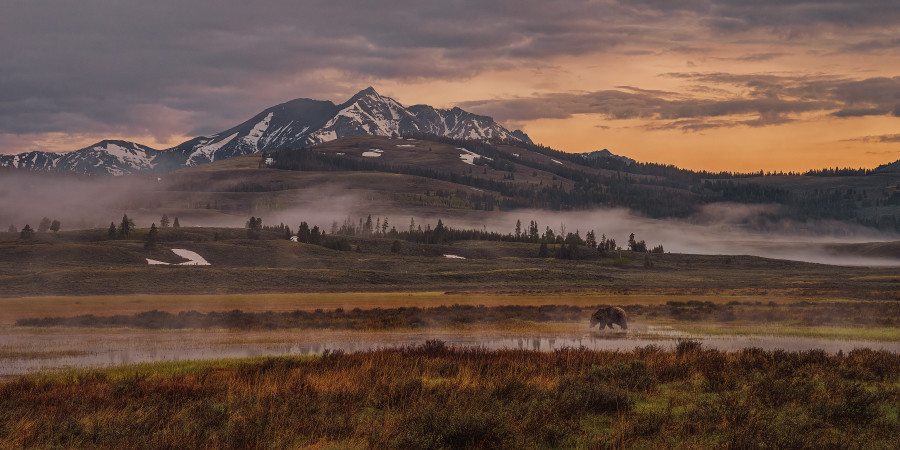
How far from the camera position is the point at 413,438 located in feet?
36.2

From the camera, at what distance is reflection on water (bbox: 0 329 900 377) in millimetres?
25625

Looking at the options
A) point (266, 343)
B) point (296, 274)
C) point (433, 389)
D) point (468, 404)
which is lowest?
point (296, 274)

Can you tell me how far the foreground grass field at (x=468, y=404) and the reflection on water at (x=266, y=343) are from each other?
559cm

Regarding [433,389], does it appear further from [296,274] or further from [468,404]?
[296,274]

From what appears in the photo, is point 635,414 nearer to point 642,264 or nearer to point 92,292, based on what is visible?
point 92,292

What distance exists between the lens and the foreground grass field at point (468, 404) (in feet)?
37.6

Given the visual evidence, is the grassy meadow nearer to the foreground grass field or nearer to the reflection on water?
the foreground grass field

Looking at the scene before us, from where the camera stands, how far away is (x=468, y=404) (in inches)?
546

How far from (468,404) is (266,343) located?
1973 centimetres

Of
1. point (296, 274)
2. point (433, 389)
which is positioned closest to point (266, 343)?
point (433, 389)

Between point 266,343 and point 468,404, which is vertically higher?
point 468,404

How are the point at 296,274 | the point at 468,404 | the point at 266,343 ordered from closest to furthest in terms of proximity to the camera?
the point at 468,404, the point at 266,343, the point at 296,274

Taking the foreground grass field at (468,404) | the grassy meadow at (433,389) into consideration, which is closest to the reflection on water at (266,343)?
the grassy meadow at (433,389)

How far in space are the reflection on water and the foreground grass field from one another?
18.3 feet
